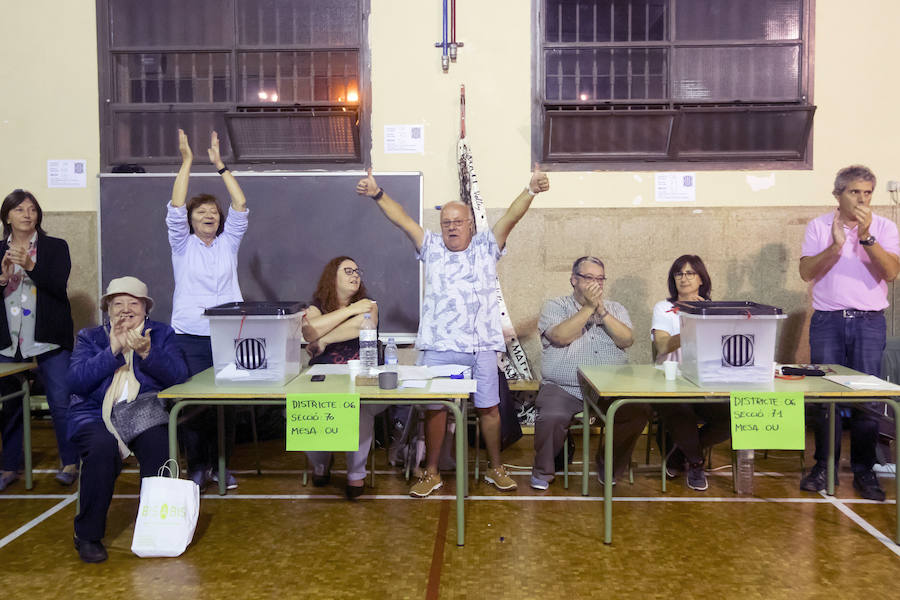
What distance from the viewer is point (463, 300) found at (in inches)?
131

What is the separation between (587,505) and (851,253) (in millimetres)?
1858

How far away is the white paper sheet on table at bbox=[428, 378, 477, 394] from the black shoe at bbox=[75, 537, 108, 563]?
54.1 inches

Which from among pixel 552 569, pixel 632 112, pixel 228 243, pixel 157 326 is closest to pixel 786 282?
pixel 632 112

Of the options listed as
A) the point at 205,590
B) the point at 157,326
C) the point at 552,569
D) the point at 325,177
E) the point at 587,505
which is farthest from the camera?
the point at 325,177

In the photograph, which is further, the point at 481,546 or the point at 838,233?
the point at 838,233

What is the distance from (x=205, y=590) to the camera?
242cm

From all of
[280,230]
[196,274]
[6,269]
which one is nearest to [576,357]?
[196,274]

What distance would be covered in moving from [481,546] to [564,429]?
881 mm

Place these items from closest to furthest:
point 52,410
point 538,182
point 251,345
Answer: point 251,345
point 538,182
point 52,410

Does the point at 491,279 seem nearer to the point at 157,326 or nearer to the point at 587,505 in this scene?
the point at 587,505

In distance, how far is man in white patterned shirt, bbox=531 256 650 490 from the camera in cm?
343

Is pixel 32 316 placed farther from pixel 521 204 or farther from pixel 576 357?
pixel 576 357

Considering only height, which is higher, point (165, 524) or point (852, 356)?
point (852, 356)

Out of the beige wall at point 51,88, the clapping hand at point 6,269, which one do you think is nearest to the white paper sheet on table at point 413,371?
the clapping hand at point 6,269
